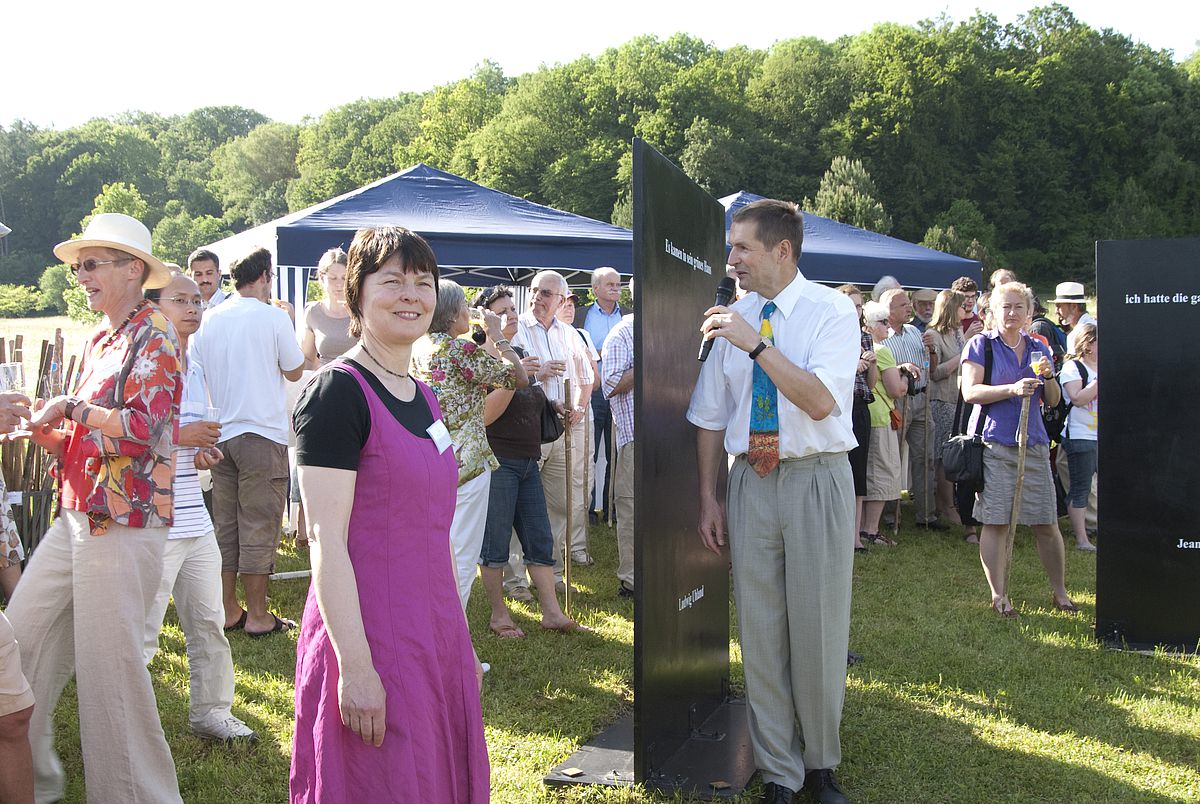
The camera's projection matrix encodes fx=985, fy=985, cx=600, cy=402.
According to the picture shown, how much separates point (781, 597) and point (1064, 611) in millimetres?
3669

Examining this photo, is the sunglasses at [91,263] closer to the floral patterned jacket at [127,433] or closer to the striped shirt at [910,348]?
the floral patterned jacket at [127,433]

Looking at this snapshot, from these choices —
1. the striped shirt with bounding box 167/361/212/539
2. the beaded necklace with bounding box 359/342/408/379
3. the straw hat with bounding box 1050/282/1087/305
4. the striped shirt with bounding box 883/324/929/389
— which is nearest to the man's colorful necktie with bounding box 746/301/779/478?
the beaded necklace with bounding box 359/342/408/379

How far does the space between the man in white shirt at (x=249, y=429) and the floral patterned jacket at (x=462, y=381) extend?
49.4 inches

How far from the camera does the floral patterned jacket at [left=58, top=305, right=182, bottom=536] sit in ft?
9.78

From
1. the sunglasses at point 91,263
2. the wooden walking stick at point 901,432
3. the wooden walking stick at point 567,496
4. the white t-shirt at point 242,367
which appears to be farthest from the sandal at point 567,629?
the wooden walking stick at point 901,432

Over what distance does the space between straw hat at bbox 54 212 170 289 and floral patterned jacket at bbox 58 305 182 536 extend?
21 cm

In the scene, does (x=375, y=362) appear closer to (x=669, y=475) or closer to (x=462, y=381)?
(x=669, y=475)

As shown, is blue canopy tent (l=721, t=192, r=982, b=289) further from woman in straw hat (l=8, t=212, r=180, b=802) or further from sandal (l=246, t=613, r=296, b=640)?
woman in straw hat (l=8, t=212, r=180, b=802)

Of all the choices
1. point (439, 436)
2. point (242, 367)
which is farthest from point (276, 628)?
point (439, 436)

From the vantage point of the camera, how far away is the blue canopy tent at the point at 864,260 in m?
11.3

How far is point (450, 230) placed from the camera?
8.91 metres

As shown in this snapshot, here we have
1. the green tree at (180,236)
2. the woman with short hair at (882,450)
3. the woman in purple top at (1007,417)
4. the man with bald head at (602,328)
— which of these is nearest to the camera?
the woman in purple top at (1007,417)

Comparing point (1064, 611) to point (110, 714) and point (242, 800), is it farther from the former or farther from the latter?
point (110, 714)

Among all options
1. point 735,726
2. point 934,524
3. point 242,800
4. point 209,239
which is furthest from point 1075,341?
point 209,239
